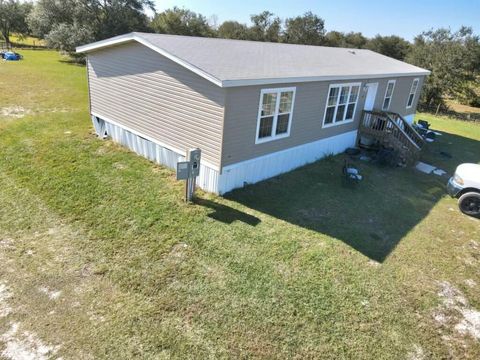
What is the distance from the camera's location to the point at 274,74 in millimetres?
8516

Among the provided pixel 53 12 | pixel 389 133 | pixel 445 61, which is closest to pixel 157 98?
pixel 389 133

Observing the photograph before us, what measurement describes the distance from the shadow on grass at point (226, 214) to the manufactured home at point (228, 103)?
578 mm

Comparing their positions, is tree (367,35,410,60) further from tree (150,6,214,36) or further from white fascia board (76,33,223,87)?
white fascia board (76,33,223,87)

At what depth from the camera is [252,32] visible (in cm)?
4894

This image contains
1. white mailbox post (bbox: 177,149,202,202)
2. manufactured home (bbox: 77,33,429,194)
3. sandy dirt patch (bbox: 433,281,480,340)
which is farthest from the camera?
manufactured home (bbox: 77,33,429,194)

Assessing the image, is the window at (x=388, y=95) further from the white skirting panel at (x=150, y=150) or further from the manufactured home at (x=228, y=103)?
the white skirting panel at (x=150, y=150)

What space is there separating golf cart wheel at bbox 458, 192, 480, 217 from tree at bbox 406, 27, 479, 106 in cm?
2200

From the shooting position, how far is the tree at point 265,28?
48375mm

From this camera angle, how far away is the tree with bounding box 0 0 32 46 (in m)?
44.5

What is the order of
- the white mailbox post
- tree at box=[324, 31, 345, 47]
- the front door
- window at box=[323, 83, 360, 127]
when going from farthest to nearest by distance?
1. tree at box=[324, 31, 345, 47]
2. the front door
3. window at box=[323, 83, 360, 127]
4. the white mailbox post

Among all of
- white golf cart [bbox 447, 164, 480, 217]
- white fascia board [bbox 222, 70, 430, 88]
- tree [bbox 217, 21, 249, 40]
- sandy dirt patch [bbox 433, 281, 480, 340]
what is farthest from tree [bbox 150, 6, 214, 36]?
sandy dirt patch [bbox 433, 281, 480, 340]

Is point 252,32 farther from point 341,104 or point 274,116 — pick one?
point 274,116

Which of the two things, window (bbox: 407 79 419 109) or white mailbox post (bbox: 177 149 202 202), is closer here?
white mailbox post (bbox: 177 149 202 202)

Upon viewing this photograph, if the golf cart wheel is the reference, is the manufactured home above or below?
above
